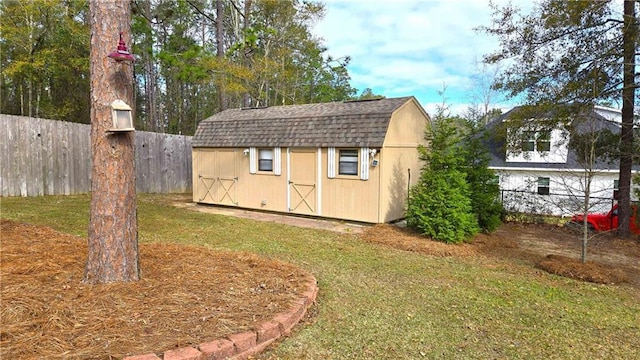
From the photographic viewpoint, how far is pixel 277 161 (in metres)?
9.93

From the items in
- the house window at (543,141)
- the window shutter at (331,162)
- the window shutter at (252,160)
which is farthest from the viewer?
the window shutter at (252,160)

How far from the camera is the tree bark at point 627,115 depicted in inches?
277

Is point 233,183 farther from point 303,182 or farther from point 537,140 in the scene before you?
point 537,140

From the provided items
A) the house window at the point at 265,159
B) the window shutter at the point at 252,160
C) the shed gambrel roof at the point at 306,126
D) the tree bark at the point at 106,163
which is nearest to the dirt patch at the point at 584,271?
the shed gambrel roof at the point at 306,126

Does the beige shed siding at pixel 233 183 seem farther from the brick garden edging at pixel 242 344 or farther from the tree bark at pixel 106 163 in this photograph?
the brick garden edging at pixel 242 344

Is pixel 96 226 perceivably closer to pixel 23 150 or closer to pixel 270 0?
pixel 23 150

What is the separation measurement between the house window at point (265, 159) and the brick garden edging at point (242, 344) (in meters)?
7.26

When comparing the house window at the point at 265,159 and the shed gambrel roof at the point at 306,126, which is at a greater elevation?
the shed gambrel roof at the point at 306,126

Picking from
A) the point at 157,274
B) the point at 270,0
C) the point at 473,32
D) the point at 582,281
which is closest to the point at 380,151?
the point at 473,32

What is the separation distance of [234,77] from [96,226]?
13870 mm

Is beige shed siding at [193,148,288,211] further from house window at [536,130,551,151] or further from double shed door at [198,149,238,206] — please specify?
house window at [536,130,551,151]

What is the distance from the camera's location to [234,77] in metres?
16.0

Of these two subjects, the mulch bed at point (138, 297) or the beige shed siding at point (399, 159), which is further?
the beige shed siding at point (399, 159)

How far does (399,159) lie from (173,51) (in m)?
8.06
